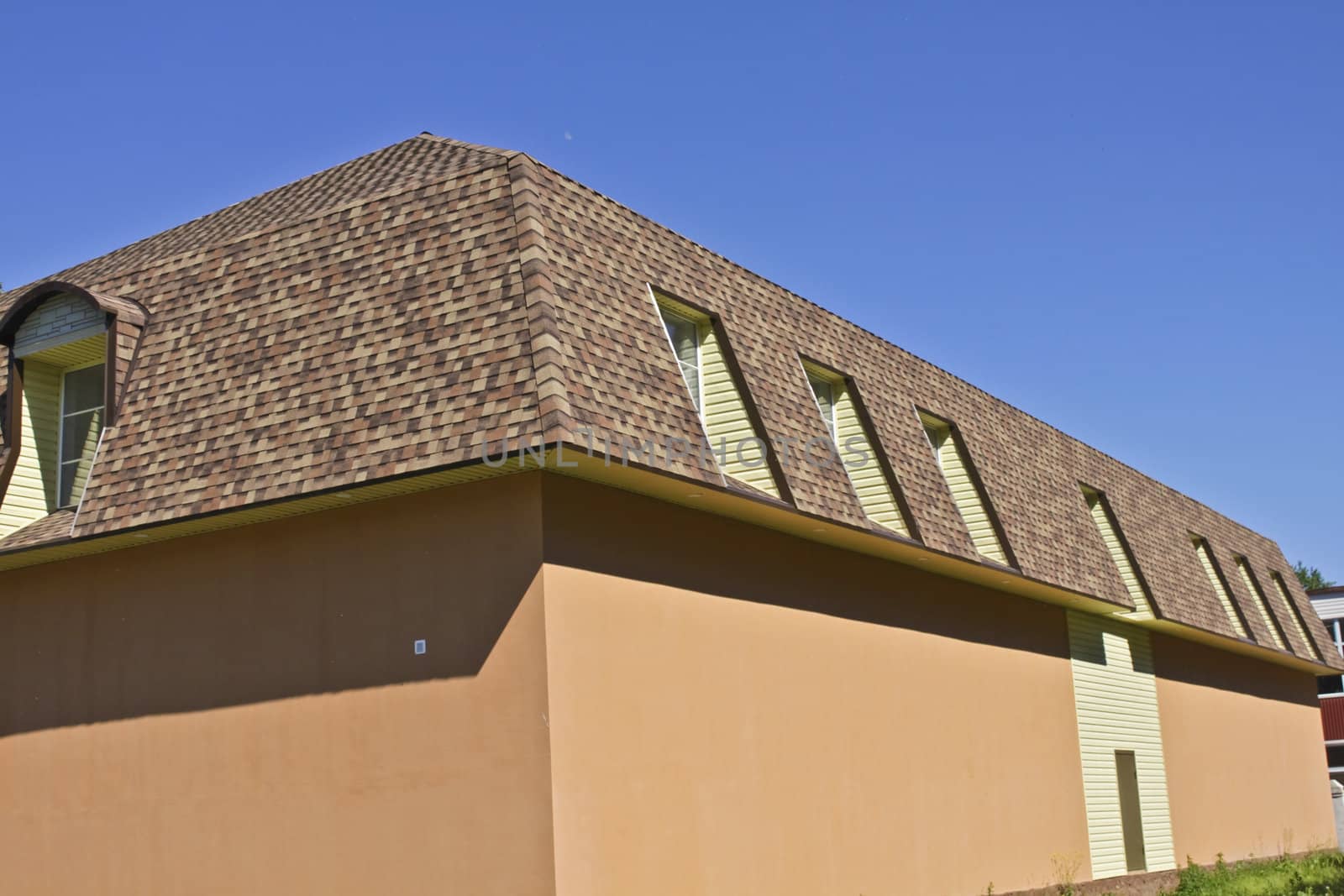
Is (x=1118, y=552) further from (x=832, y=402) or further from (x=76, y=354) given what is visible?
(x=76, y=354)

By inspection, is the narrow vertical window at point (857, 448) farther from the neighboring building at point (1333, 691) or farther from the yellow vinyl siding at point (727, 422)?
the neighboring building at point (1333, 691)

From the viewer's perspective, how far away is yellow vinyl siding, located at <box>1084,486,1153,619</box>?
24.9 m

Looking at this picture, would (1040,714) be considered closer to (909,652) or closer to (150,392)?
(909,652)

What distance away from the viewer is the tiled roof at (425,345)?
40.0 ft

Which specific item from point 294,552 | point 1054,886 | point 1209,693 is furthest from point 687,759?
point 1209,693

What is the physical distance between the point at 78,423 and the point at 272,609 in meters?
4.24

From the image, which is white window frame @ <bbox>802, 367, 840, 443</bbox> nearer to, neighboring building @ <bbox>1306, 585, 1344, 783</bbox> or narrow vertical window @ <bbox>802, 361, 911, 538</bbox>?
narrow vertical window @ <bbox>802, 361, 911, 538</bbox>

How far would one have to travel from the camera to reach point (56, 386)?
52.4 ft

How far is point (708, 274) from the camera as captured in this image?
52.1 ft

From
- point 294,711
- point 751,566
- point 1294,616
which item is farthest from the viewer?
point 1294,616

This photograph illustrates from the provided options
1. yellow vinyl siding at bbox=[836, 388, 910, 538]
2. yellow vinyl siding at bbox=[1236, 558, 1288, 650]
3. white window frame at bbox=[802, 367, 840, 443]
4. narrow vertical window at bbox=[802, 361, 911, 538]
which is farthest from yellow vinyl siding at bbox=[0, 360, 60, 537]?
yellow vinyl siding at bbox=[1236, 558, 1288, 650]

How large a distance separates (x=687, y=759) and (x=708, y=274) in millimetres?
5685

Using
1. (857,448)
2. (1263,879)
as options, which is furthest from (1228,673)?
(857,448)

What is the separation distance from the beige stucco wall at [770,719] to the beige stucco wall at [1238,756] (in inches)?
283
